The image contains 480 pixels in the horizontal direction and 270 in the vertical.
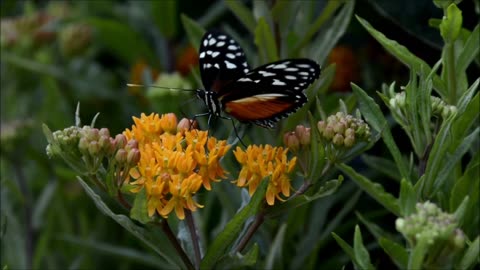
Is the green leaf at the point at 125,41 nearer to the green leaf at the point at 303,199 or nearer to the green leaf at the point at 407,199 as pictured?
the green leaf at the point at 303,199

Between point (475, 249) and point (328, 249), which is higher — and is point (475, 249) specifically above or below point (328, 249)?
above

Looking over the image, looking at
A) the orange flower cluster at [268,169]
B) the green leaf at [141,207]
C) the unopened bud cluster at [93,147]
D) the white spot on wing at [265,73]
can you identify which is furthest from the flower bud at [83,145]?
the white spot on wing at [265,73]

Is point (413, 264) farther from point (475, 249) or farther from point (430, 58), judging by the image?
point (430, 58)

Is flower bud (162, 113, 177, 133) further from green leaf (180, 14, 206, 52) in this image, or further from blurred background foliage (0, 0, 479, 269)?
green leaf (180, 14, 206, 52)

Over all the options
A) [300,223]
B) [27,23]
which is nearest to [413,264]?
[300,223]

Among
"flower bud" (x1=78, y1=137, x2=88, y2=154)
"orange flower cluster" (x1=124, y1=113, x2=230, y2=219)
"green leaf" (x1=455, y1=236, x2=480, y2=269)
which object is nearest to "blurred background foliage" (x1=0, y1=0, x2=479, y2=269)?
"orange flower cluster" (x1=124, y1=113, x2=230, y2=219)

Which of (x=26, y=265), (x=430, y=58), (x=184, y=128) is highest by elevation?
(x=184, y=128)

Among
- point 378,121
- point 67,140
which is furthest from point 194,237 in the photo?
point 378,121

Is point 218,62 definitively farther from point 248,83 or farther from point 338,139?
point 338,139
